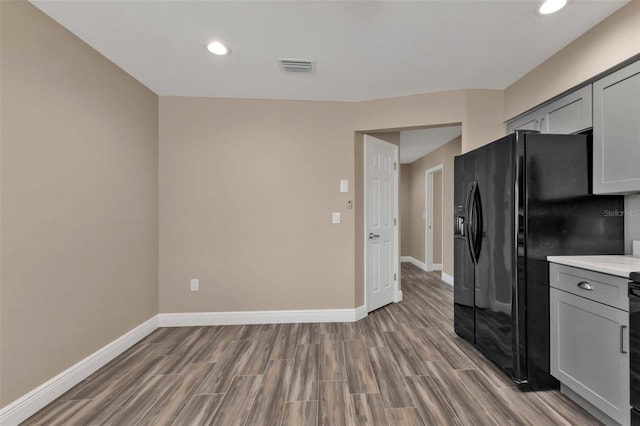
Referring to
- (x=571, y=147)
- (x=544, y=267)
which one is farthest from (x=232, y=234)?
(x=571, y=147)

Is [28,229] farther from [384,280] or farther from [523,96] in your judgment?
[523,96]

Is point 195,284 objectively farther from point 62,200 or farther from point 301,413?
point 301,413

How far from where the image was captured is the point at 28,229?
1.66m

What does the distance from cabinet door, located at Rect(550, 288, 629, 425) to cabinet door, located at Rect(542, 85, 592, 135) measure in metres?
1.27

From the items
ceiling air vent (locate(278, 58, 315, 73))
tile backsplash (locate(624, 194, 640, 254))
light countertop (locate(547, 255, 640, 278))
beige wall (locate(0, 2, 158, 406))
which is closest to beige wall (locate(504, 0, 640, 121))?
tile backsplash (locate(624, 194, 640, 254))

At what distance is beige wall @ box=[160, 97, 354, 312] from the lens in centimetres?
300

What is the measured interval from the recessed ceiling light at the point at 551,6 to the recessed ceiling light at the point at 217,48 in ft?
7.16

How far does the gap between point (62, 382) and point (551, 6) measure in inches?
160

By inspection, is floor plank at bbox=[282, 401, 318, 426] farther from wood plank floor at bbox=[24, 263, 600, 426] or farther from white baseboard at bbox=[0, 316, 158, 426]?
white baseboard at bbox=[0, 316, 158, 426]

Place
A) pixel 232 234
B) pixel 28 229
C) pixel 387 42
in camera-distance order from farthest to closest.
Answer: pixel 232 234 < pixel 387 42 < pixel 28 229

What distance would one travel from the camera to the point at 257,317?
3.04 m

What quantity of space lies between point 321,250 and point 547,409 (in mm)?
2172

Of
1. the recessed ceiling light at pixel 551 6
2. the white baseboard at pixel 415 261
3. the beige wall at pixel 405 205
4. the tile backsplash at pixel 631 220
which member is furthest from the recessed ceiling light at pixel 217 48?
the beige wall at pixel 405 205

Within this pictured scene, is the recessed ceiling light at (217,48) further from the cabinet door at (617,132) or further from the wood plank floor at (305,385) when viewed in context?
the cabinet door at (617,132)
